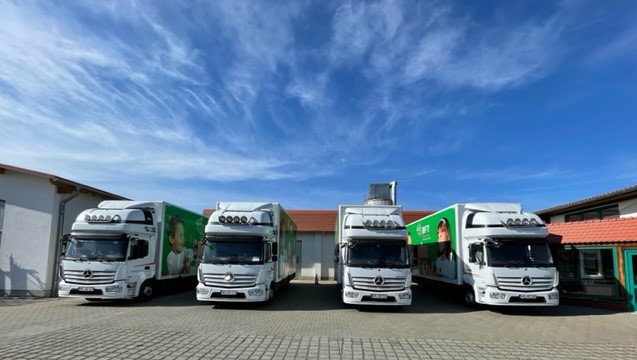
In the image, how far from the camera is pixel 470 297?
13.8 metres

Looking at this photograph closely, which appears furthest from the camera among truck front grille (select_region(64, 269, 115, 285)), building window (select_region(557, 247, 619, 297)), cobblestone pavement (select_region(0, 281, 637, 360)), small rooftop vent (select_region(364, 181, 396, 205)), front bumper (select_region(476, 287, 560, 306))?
small rooftop vent (select_region(364, 181, 396, 205))

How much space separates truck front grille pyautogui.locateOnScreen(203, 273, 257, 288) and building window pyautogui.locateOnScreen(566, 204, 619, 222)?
14.4 metres

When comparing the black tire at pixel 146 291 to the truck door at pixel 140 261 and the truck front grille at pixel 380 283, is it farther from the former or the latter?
the truck front grille at pixel 380 283

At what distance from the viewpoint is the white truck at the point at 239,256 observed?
42.0 feet

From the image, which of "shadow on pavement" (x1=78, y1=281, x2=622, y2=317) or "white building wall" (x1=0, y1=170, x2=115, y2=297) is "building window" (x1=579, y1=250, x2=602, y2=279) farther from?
"white building wall" (x1=0, y1=170, x2=115, y2=297)

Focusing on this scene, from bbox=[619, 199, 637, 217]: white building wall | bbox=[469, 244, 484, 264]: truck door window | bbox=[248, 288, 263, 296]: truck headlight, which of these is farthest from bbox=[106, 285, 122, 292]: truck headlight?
bbox=[619, 199, 637, 217]: white building wall

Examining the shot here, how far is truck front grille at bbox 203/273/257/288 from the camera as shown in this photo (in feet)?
42.0

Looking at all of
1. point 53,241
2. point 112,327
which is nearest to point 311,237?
point 53,241

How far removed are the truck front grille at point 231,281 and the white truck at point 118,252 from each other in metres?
2.77

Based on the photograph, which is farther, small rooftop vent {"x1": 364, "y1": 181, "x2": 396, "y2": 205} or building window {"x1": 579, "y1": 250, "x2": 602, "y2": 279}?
small rooftop vent {"x1": 364, "y1": 181, "x2": 396, "y2": 205}

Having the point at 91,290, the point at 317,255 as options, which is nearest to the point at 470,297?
the point at 91,290

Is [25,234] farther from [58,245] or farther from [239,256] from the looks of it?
[239,256]

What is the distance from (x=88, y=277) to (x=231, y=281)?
172 inches

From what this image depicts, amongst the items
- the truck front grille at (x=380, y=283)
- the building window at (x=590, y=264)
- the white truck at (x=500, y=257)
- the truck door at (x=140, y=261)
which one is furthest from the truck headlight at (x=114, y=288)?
the building window at (x=590, y=264)
